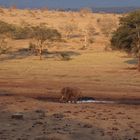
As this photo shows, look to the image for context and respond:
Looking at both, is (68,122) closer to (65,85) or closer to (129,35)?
(65,85)

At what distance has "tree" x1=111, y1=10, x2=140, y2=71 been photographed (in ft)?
128

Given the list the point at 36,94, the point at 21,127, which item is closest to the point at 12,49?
the point at 36,94

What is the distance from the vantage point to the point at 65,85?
3005 centimetres

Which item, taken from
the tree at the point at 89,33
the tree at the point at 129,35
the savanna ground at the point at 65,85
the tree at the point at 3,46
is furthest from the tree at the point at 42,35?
the tree at the point at 89,33

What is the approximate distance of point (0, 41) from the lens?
50.3 meters

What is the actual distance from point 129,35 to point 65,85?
1069 cm

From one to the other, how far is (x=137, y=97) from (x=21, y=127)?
1154 centimetres

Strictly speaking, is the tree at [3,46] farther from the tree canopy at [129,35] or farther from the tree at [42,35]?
the tree canopy at [129,35]

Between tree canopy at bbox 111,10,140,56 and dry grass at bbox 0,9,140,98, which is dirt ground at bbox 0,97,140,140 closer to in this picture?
dry grass at bbox 0,9,140,98

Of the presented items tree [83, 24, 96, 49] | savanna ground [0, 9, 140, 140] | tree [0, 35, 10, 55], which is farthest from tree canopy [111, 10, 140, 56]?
tree [83, 24, 96, 49]

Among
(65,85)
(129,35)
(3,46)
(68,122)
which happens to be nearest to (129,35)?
(129,35)

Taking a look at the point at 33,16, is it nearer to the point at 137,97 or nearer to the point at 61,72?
the point at 61,72

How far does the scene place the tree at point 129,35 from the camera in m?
39.1

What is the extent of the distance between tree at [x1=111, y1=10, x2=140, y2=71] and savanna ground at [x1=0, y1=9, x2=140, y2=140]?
1.35 m
